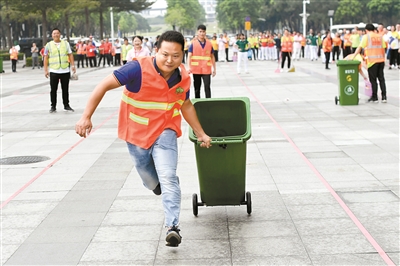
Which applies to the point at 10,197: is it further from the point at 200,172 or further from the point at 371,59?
the point at 371,59

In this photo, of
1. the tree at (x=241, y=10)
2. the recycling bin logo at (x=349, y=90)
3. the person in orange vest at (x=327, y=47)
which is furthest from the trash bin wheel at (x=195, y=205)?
the tree at (x=241, y=10)

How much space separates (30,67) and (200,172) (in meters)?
40.0

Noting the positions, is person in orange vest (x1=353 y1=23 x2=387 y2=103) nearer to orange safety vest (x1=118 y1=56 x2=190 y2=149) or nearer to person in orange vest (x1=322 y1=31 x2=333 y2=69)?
orange safety vest (x1=118 y1=56 x2=190 y2=149)

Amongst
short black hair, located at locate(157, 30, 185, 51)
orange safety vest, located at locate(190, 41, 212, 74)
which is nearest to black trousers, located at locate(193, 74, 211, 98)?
orange safety vest, located at locate(190, 41, 212, 74)

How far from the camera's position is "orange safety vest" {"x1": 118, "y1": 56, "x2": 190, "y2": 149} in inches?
216

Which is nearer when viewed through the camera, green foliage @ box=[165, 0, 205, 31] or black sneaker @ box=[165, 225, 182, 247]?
black sneaker @ box=[165, 225, 182, 247]

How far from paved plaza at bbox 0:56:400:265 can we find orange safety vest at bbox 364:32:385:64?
2.33 metres

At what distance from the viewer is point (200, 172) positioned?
636 centimetres

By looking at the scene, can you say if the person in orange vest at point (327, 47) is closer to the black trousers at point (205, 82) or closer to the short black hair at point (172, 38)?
the black trousers at point (205, 82)

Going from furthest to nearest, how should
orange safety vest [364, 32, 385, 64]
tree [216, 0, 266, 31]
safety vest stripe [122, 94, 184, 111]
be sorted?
tree [216, 0, 266, 31] → orange safety vest [364, 32, 385, 64] → safety vest stripe [122, 94, 184, 111]

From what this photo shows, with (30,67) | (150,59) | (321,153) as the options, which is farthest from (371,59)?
(30,67)

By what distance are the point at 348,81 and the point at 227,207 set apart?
8769 millimetres

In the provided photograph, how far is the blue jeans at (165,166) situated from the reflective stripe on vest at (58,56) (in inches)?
396


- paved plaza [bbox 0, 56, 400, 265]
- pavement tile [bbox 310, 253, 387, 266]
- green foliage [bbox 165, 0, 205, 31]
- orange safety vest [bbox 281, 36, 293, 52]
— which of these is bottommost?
paved plaza [bbox 0, 56, 400, 265]
